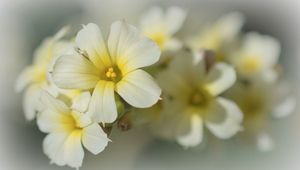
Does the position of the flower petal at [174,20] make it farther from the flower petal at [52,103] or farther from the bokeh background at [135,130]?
the flower petal at [52,103]

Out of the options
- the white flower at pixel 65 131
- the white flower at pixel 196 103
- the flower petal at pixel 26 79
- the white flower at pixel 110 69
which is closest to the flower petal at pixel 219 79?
the white flower at pixel 196 103

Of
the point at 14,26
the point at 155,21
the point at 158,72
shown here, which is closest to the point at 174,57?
the point at 158,72

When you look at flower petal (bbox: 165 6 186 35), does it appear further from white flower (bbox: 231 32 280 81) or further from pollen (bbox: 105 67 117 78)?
pollen (bbox: 105 67 117 78)

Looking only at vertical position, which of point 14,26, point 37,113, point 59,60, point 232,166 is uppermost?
point 59,60

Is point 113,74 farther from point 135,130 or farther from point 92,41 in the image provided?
point 135,130

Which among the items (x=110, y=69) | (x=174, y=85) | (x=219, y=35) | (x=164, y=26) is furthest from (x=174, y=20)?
(x=110, y=69)

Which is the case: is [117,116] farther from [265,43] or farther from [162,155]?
[265,43]

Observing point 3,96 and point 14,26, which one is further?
point 14,26

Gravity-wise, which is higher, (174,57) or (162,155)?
(174,57)
